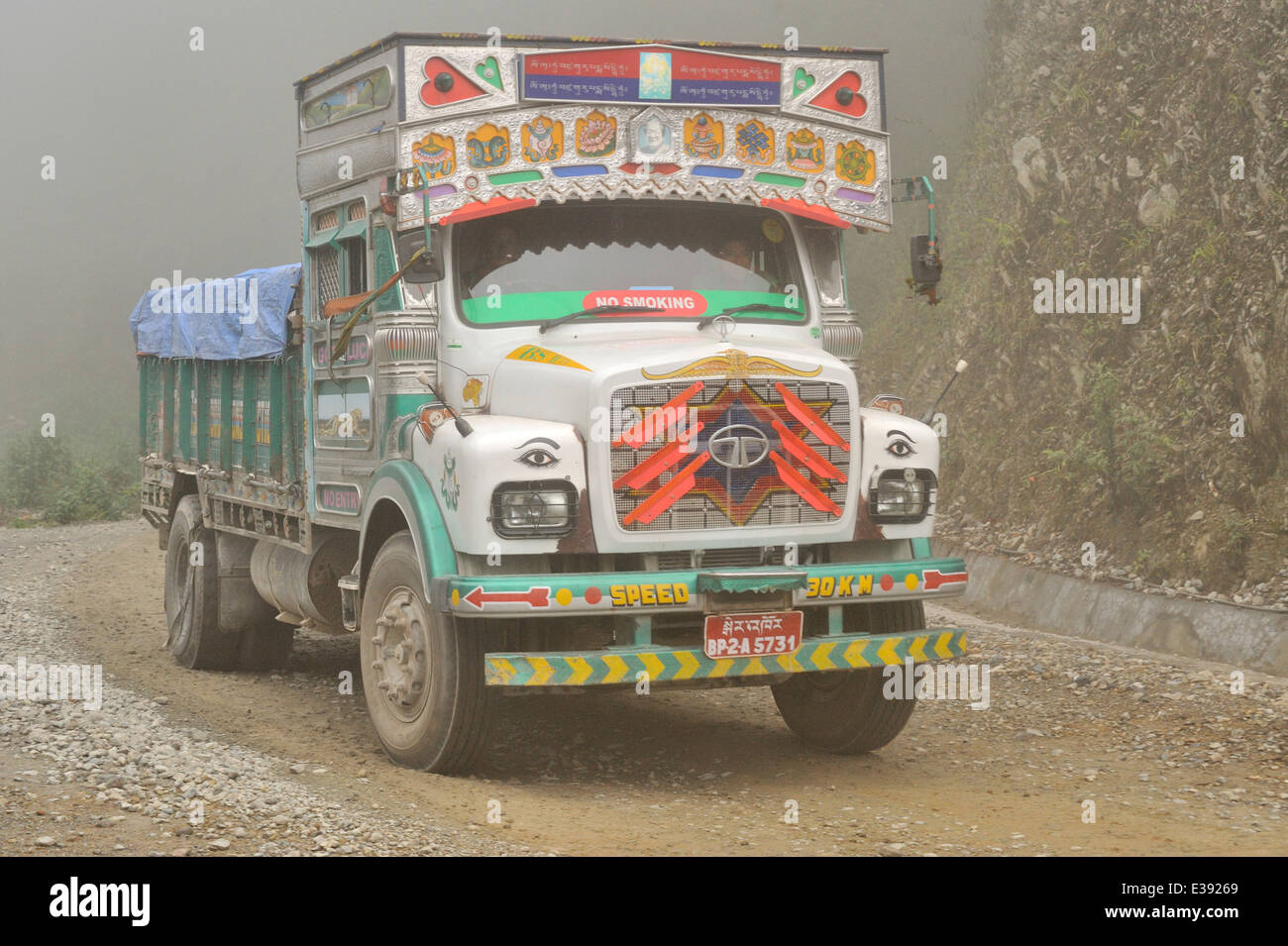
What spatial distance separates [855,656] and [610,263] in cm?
235

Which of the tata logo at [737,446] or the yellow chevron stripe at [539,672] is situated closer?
the yellow chevron stripe at [539,672]

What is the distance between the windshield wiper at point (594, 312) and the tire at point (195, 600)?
4.49m

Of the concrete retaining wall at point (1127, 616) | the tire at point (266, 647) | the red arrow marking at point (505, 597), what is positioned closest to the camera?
the red arrow marking at point (505, 597)

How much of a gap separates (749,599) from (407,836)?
1.92 metres

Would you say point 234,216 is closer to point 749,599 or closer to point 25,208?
point 25,208

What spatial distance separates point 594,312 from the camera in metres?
7.71

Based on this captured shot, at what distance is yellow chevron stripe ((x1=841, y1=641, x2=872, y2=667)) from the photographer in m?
7.22

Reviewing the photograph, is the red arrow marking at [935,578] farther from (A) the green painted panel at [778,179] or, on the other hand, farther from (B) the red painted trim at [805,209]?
(A) the green painted panel at [778,179]

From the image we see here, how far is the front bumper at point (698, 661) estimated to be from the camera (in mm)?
6703

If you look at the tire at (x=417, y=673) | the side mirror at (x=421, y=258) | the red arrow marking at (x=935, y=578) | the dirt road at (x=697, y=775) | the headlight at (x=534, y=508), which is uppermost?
the side mirror at (x=421, y=258)

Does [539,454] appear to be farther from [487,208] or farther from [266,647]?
[266,647]

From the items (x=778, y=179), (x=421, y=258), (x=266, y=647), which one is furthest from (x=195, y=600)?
(x=778, y=179)

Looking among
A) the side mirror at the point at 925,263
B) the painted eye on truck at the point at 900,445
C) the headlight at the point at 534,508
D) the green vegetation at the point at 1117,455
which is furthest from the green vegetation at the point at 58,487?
the painted eye on truck at the point at 900,445

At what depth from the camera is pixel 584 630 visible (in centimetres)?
724
